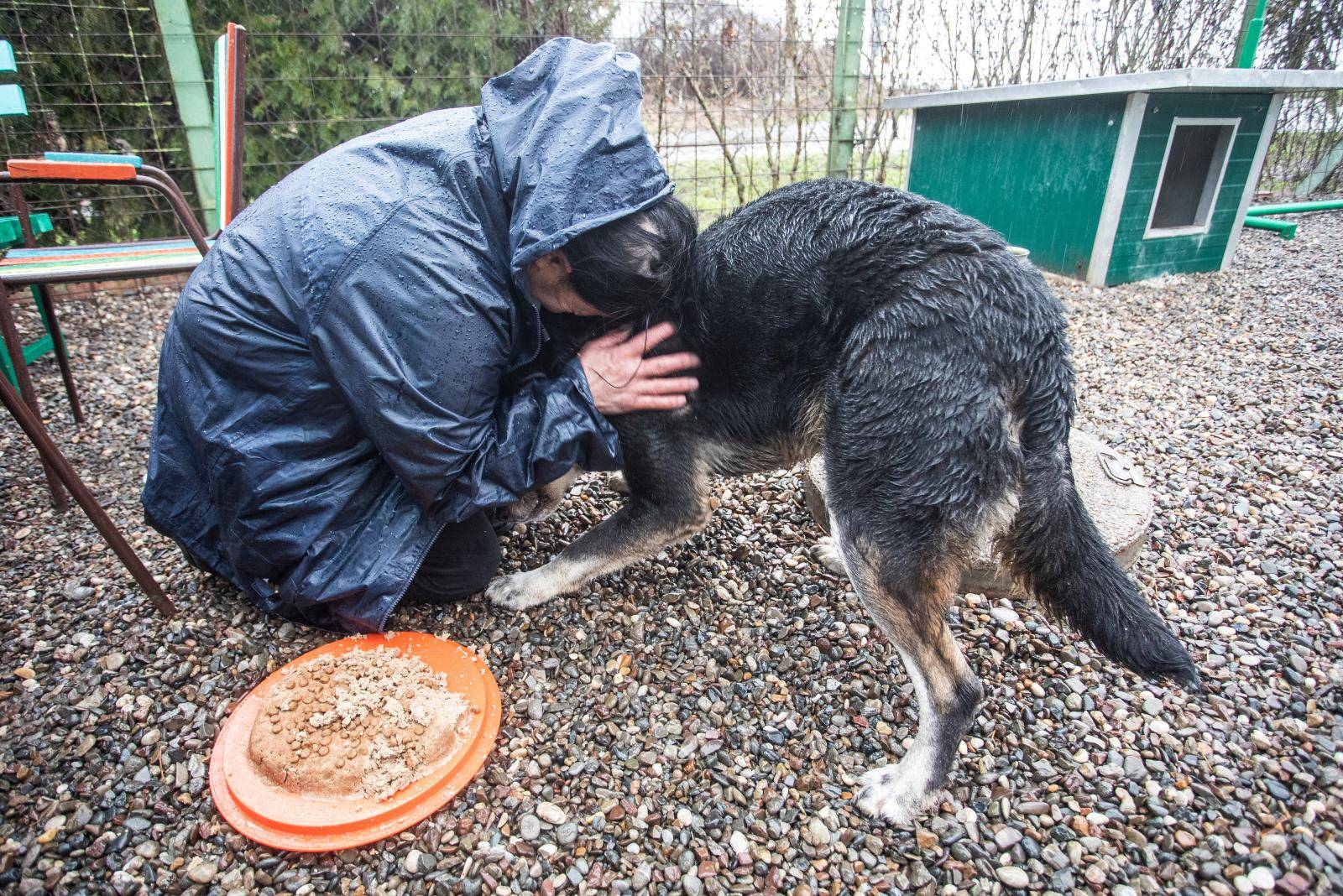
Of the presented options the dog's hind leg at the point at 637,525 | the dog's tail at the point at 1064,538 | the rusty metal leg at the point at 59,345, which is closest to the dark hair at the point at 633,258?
the dog's hind leg at the point at 637,525

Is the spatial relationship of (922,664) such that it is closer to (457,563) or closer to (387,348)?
(457,563)

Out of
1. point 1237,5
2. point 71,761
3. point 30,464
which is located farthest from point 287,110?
point 1237,5

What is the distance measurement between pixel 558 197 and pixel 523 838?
1.70 metres

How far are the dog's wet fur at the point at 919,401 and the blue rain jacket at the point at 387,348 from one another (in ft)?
1.56

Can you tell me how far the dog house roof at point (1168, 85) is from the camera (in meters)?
5.05

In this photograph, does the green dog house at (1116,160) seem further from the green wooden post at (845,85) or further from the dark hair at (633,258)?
the dark hair at (633,258)

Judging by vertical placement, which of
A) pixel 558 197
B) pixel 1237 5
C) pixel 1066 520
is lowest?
pixel 1066 520

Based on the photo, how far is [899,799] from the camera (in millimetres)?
1882

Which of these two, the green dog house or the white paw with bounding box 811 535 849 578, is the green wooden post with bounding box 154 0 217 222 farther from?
the green dog house

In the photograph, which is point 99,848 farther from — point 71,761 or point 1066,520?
point 1066,520

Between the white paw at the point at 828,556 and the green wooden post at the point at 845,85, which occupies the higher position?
the green wooden post at the point at 845,85

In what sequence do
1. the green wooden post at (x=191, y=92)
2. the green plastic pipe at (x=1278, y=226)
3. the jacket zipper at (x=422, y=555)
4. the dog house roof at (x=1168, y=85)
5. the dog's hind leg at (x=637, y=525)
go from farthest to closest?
the green plastic pipe at (x=1278, y=226), the green wooden post at (x=191, y=92), the dog house roof at (x=1168, y=85), the dog's hind leg at (x=637, y=525), the jacket zipper at (x=422, y=555)

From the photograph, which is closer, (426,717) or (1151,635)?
(1151,635)

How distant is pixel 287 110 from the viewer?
591cm
